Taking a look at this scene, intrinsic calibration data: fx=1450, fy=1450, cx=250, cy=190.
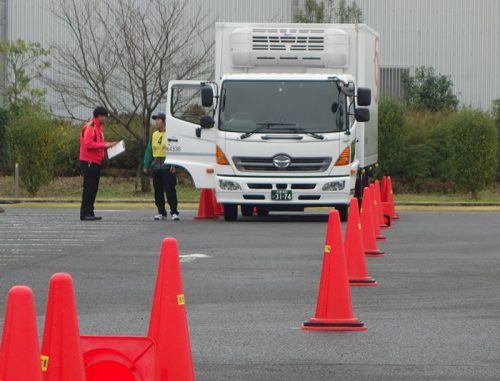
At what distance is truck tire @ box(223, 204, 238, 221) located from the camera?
23.5 metres

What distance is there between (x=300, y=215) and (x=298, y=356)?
16701 mm

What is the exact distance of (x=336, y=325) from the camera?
10453 mm

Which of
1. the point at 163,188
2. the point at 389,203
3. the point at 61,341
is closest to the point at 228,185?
the point at 163,188

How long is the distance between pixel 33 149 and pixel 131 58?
4315 mm

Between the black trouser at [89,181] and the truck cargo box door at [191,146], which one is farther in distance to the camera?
Answer: the truck cargo box door at [191,146]

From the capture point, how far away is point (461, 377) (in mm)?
8469

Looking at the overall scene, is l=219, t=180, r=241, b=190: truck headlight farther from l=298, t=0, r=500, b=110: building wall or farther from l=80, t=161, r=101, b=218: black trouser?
l=298, t=0, r=500, b=110: building wall

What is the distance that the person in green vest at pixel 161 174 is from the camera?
23.8m

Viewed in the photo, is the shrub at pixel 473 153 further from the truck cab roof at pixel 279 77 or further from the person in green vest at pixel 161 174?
the person in green vest at pixel 161 174

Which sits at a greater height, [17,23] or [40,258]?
[17,23]

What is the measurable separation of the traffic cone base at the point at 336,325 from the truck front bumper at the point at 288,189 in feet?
39.9

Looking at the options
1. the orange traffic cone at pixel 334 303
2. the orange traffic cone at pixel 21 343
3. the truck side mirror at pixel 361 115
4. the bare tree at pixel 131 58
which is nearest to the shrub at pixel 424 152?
the bare tree at pixel 131 58

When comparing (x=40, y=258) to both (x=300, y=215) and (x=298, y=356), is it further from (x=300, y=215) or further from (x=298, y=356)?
(x=300, y=215)

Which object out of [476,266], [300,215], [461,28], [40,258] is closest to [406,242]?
[476,266]
